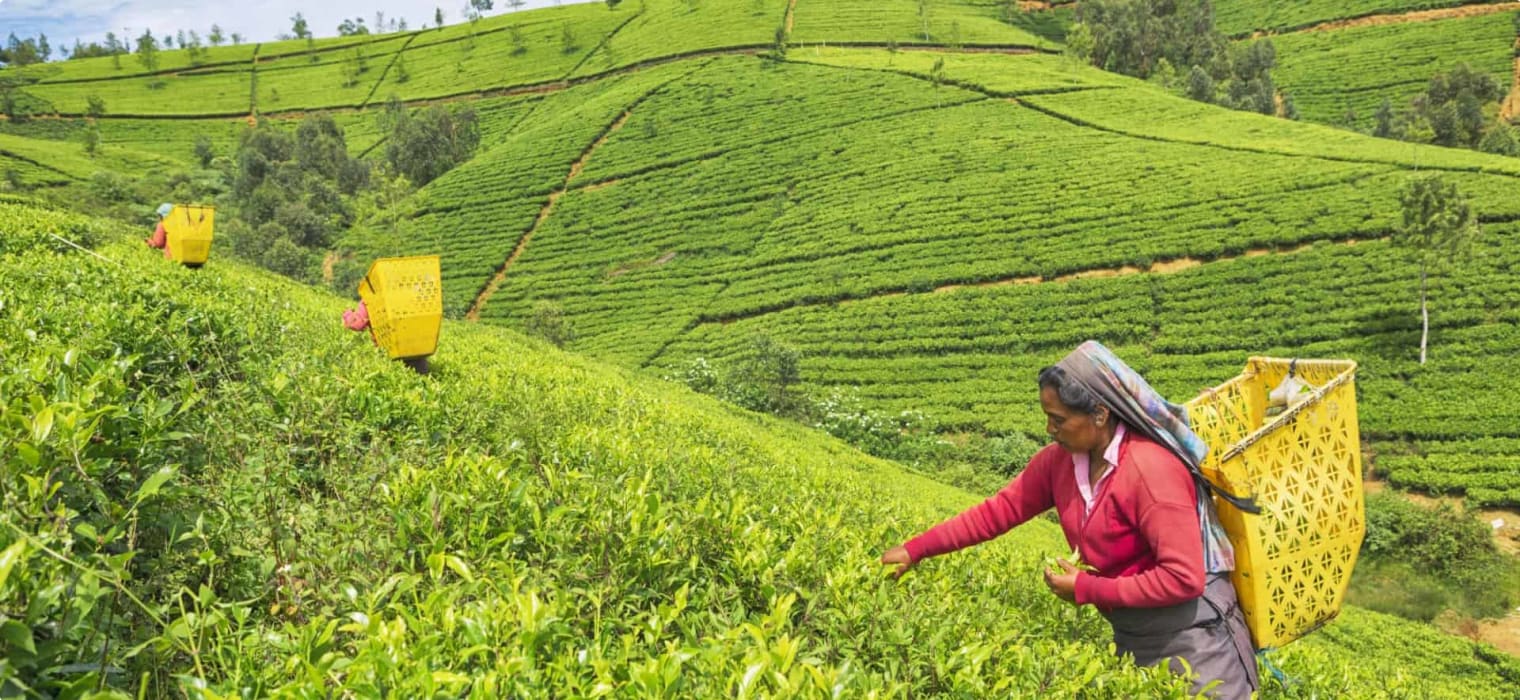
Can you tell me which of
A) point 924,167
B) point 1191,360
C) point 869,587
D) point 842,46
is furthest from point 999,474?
point 842,46

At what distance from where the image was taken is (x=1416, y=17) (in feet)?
197

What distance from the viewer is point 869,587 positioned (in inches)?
98.0

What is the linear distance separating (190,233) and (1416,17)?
8639 cm

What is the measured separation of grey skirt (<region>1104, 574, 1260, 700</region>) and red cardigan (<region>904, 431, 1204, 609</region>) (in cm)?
15

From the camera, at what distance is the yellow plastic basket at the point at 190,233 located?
781cm

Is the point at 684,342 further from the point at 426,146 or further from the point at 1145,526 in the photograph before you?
the point at 426,146

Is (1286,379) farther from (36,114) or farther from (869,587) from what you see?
(36,114)

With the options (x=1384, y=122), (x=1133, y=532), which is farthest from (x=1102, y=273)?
(x=1384, y=122)

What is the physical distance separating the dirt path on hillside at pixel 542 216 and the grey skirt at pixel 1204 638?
36.8 metres

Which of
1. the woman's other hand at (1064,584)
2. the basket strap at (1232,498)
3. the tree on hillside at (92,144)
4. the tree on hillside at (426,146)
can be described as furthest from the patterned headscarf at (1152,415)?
the tree on hillside at (92,144)

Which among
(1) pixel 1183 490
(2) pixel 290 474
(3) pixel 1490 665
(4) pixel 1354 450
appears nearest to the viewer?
(1) pixel 1183 490

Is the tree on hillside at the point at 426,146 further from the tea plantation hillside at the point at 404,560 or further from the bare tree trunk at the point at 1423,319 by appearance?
the bare tree trunk at the point at 1423,319

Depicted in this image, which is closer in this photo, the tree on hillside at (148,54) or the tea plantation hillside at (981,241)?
the tea plantation hillside at (981,241)

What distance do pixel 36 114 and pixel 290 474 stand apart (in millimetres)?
93749
